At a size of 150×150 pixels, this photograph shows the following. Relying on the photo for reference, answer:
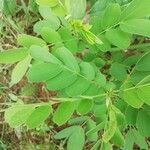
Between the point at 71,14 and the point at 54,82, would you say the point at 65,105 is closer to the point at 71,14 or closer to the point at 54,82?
the point at 54,82

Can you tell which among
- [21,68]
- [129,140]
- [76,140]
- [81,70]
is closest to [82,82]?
[81,70]

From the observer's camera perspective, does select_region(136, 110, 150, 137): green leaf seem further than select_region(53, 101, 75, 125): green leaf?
Yes

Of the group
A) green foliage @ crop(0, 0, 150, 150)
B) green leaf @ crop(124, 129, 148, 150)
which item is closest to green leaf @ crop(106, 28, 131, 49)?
green foliage @ crop(0, 0, 150, 150)

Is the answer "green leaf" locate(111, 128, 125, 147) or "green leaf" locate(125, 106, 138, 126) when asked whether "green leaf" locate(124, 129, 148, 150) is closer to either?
"green leaf" locate(125, 106, 138, 126)

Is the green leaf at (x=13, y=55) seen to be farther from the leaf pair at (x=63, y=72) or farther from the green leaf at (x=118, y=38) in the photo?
the green leaf at (x=118, y=38)

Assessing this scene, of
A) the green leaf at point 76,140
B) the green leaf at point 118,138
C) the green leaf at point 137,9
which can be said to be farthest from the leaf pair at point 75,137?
the green leaf at point 137,9

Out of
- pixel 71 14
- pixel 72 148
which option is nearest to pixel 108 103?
pixel 71 14
